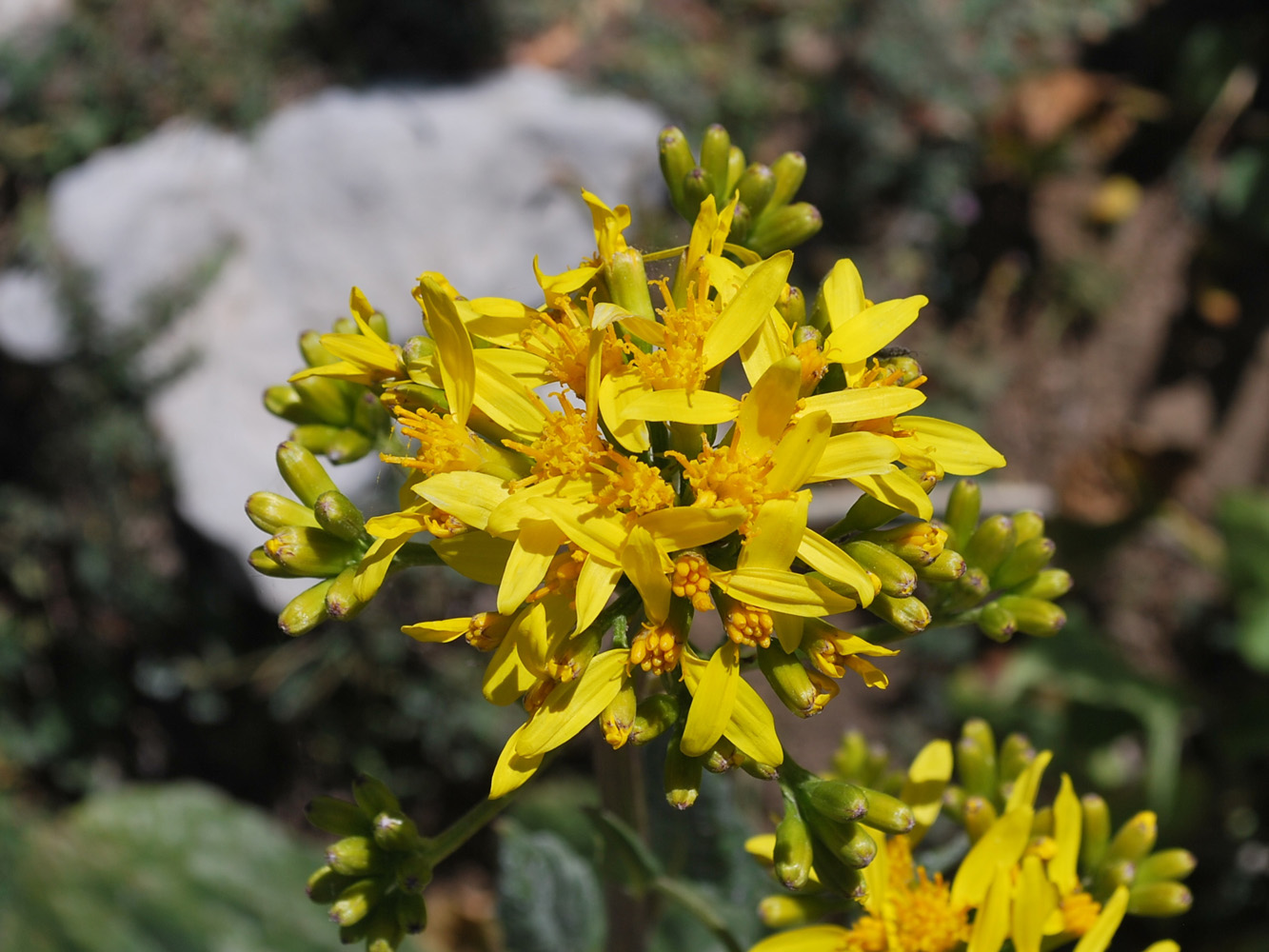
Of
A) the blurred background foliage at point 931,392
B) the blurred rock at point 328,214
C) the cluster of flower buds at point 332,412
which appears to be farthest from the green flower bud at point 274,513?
the blurred rock at point 328,214

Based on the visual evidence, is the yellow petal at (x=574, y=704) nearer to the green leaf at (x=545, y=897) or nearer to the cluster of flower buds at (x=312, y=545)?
the cluster of flower buds at (x=312, y=545)

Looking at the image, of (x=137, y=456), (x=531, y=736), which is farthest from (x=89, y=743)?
(x=531, y=736)

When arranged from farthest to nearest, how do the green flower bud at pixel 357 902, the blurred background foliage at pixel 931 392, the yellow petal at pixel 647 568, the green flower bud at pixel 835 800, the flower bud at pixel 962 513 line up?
the blurred background foliage at pixel 931 392 → the flower bud at pixel 962 513 → the green flower bud at pixel 357 902 → the green flower bud at pixel 835 800 → the yellow petal at pixel 647 568

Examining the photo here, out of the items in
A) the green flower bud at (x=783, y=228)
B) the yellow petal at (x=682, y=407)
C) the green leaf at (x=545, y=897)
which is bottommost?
the green leaf at (x=545, y=897)

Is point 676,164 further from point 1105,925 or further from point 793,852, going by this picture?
point 1105,925

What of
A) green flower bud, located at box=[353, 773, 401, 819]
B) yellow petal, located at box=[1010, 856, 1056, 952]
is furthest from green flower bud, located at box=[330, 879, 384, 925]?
yellow petal, located at box=[1010, 856, 1056, 952]

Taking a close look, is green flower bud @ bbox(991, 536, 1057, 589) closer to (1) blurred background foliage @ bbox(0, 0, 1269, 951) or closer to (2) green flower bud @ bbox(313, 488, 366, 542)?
(2) green flower bud @ bbox(313, 488, 366, 542)

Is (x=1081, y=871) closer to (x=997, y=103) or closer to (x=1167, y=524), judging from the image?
(x=1167, y=524)
